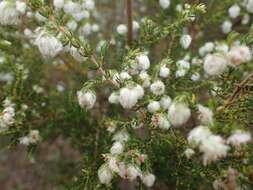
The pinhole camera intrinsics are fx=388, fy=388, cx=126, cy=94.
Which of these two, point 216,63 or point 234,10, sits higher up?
point 234,10

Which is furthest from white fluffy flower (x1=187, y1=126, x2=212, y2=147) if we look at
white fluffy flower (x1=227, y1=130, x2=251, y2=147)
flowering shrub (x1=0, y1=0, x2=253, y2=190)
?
white fluffy flower (x1=227, y1=130, x2=251, y2=147)

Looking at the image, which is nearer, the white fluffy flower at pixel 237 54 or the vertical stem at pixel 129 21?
the white fluffy flower at pixel 237 54

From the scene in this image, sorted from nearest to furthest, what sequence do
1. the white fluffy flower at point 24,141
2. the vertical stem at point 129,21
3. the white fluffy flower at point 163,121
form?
the white fluffy flower at point 163,121 < the white fluffy flower at point 24,141 < the vertical stem at point 129,21

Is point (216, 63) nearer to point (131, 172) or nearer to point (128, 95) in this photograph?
point (128, 95)

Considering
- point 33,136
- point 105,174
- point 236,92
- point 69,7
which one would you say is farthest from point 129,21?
point 105,174

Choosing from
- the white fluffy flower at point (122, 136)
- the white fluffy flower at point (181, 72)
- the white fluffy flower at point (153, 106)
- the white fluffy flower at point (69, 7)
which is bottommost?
the white fluffy flower at point (122, 136)

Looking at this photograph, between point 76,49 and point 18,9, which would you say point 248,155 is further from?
point 18,9

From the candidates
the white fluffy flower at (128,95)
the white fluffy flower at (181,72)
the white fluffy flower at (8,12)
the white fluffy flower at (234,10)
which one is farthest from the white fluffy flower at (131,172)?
the white fluffy flower at (234,10)

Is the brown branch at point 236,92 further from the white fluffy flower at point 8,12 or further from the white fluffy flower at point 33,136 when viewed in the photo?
the white fluffy flower at point 33,136
